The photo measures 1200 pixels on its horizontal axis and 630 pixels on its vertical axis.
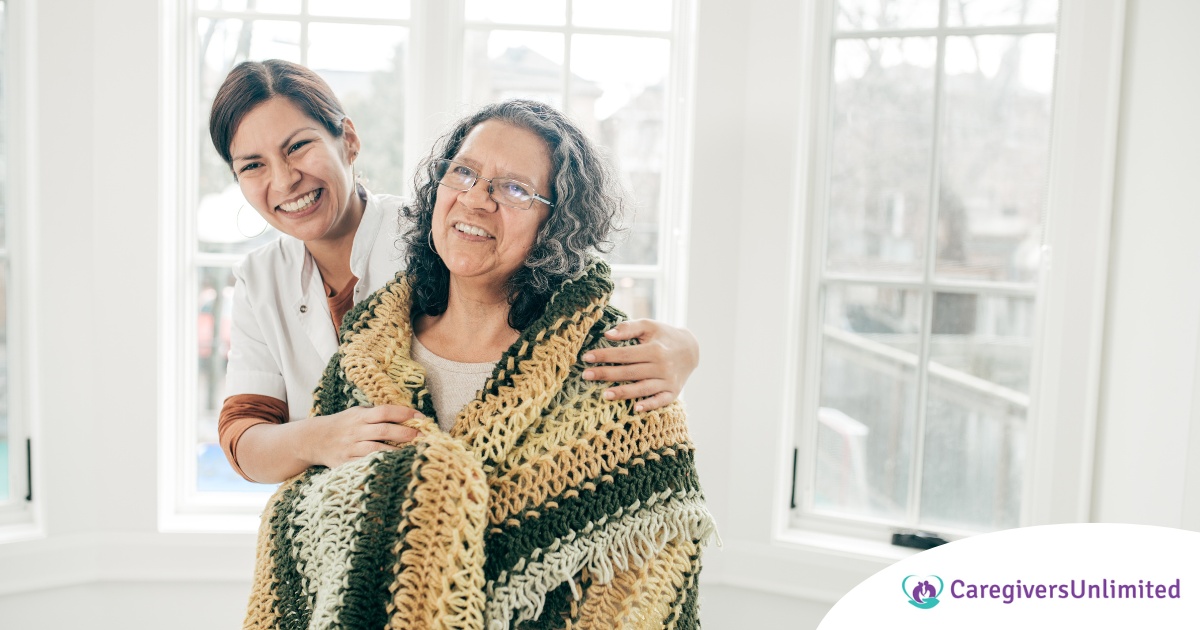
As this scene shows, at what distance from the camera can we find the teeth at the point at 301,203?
1.44m

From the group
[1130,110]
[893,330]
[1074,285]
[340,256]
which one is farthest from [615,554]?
[1130,110]

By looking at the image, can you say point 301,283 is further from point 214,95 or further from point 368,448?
point 214,95

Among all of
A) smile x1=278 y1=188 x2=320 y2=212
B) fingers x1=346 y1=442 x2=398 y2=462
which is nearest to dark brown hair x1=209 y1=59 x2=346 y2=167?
smile x1=278 y1=188 x2=320 y2=212

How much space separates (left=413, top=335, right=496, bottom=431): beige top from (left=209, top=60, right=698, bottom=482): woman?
94 mm

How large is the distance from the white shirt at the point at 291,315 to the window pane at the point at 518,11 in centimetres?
92

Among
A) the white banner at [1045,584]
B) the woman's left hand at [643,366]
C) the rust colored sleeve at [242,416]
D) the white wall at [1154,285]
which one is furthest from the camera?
the white wall at [1154,285]

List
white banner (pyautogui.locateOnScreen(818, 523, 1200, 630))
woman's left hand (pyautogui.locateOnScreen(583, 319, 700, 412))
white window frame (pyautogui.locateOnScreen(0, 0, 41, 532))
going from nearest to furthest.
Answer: white banner (pyautogui.locateOnScreen(818, 523, 1200, 630)) → woman's left hand (pyautogui.locateOnScreen(583, 319, 700, 412)) → white window frame (pyautogui.locateOnScreen(0, 0, 41, 532))

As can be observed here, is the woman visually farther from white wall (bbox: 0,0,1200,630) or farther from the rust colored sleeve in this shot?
white wall (bbox: 0,0,1200,630)

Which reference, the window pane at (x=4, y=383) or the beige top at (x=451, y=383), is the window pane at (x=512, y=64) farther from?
the window pane at (x=4, y=383)

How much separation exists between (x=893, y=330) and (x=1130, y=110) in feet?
2.46

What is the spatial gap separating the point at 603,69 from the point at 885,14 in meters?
0.77

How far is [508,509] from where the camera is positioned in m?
1.18

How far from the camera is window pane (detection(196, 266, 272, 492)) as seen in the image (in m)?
2.29

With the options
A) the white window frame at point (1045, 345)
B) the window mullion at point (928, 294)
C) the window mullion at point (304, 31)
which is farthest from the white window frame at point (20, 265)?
the window mullion at point (928, 294)
